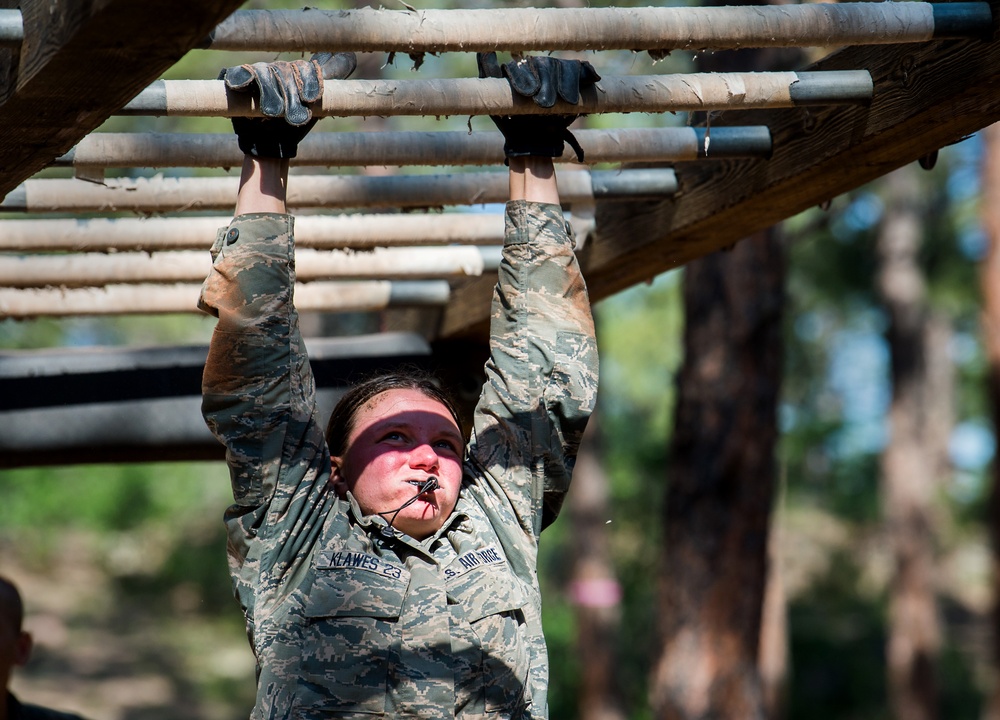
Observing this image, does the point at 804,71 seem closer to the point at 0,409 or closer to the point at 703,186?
the point at 703,186

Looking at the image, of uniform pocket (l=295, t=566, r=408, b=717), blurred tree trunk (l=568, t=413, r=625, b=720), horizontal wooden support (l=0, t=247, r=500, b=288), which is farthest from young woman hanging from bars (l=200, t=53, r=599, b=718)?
blurred tree trunk (l=568, t=413, r=625, b=720)

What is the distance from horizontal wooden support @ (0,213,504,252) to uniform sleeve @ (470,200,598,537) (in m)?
0.69

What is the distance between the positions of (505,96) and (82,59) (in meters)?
0.75

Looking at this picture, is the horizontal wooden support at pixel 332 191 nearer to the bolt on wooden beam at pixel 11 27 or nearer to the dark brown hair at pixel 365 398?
the dark brown hair at pixel 365 398

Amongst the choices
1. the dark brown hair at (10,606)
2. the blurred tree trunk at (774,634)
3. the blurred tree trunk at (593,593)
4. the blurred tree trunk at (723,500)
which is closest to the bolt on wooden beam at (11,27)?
the dark brown hair at (10,606)

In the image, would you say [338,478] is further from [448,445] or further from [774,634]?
[774,634]

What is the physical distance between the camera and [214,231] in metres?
2.98

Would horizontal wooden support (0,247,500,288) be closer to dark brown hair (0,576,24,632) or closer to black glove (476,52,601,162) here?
dark brown hair (0,576,24,632)

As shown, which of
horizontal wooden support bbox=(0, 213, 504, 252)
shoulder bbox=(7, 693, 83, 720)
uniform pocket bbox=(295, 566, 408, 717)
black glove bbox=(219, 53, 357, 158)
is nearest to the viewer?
black glove bbox=(219, 53, 357, 158)

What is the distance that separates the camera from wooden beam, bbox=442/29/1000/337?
2166mm

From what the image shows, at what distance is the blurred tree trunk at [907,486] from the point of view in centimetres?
1184

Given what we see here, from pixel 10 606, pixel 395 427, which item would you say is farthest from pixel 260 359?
pixel 10 606

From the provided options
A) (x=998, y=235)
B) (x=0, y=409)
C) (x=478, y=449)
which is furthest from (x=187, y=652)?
(x=478, y=449)

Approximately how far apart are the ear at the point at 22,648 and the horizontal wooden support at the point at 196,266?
1.13 metres
